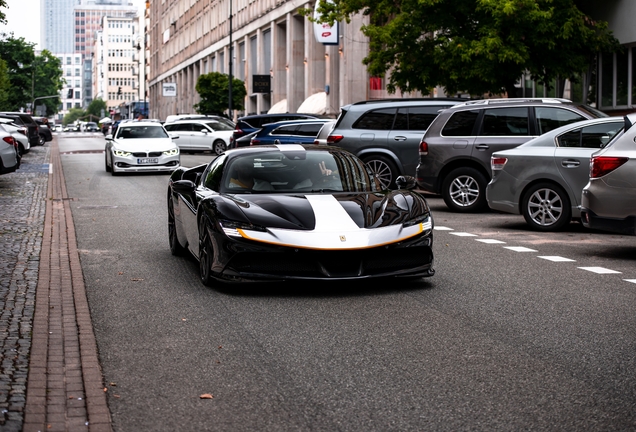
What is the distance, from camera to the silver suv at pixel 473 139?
56.6 feet

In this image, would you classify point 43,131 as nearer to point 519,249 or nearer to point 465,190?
point 465,190

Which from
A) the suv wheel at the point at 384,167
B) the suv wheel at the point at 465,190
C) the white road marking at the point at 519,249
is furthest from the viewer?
the suv wheel at the point at 384,167

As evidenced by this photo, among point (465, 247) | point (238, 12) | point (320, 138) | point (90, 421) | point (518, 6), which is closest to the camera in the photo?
point (90, 421)

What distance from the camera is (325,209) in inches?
354

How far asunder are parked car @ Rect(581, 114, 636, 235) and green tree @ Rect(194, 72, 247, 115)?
6156cm

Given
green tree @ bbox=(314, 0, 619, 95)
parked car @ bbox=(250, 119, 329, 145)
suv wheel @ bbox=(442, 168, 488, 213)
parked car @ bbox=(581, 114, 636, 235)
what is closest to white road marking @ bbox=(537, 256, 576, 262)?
parked car @ bbox=(581, 114, 636, 235)

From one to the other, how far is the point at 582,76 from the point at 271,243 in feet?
83.8

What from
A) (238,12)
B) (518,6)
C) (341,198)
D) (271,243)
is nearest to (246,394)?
(271,243)

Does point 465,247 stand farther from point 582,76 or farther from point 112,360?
point 582,76

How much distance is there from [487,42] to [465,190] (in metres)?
10.7

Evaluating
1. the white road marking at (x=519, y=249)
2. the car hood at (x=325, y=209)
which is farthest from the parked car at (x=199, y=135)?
the car hood at (x=325, y=209)

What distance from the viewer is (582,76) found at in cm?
3225

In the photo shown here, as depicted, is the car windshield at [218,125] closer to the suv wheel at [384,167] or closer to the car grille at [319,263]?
the suv wheel at [384,167]

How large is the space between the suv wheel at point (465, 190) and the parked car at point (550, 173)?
2.64 meters
